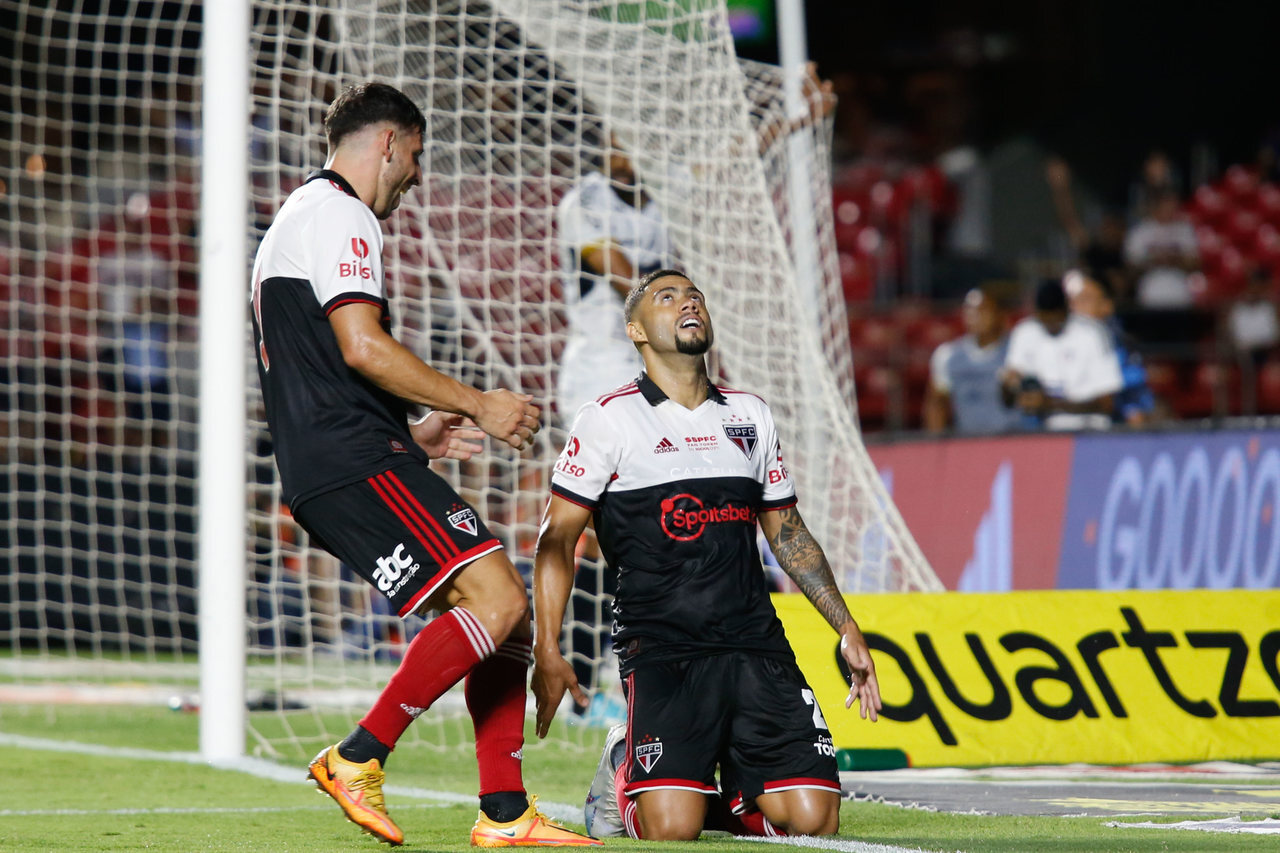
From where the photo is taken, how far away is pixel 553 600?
434 centimetres

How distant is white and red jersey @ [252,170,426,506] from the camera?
12.9ft

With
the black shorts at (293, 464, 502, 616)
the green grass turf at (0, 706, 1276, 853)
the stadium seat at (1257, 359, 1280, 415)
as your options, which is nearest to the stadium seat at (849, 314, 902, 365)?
the stadium seat at (1257, 359, 1280, 415)

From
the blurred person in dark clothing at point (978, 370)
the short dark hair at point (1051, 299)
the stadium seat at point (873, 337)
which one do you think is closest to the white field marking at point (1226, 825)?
the short dark hair at point (1051, 299)

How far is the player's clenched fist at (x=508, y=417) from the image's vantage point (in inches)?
151

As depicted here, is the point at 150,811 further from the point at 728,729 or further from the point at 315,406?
the point at 728,729

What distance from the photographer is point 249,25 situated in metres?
6.41

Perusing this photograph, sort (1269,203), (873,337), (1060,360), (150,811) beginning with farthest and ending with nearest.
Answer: (1269,203) → (873,337) → (1060,360) → (150,811)

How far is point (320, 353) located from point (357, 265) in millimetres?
237

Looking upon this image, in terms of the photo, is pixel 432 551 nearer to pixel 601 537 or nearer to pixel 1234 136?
pixel 601 537

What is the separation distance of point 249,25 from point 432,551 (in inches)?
130

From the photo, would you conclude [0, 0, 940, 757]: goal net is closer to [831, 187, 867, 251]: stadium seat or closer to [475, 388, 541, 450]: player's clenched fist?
[475, 388, 541, 450]: player's clenched fist

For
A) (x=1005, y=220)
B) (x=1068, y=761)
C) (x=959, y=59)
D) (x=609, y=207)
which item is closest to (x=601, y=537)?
(x=1068, y=761)

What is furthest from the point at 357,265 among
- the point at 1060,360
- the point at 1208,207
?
the point at 1208,207

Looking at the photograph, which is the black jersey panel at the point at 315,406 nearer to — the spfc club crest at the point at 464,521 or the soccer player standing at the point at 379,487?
the soccer player standing at the point at 379,487
